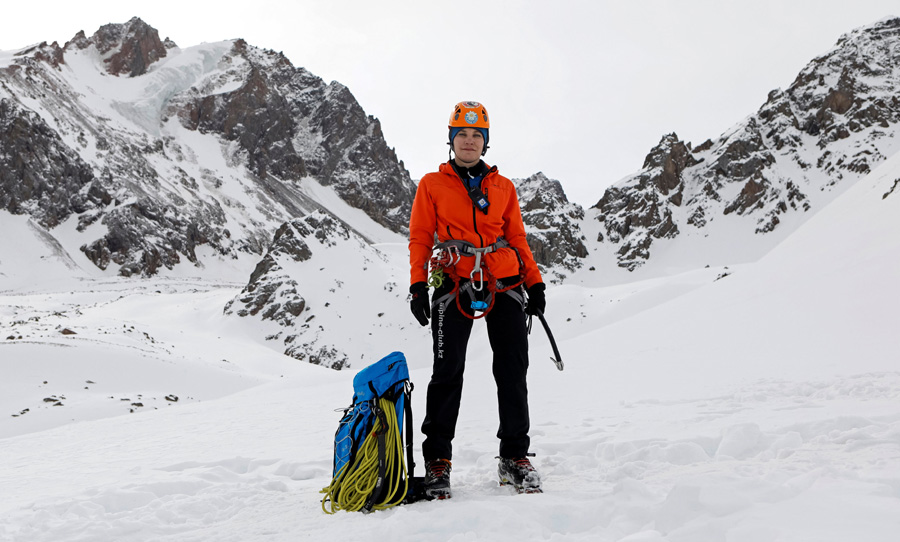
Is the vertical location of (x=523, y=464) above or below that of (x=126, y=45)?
below

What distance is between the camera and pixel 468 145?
4.15 meters

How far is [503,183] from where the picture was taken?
4281 mm

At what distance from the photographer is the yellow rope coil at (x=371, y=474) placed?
11.5 feet

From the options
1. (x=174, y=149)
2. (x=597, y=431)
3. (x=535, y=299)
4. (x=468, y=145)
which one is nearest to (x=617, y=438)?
(x=597, y=431)

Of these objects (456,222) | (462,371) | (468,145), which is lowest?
(462,371)

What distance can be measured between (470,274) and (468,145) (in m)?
0.97

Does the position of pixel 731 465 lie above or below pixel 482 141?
below

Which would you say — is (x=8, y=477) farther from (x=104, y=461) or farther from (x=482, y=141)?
(x=482, y=141)

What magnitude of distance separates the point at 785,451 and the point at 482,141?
2891 millimetres

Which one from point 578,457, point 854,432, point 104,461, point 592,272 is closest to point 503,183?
point 578,457

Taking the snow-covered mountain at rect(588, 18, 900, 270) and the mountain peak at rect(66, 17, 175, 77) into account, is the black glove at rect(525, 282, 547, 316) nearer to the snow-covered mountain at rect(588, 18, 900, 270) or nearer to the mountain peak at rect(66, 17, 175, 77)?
the snow-covered mountain at rect(588, 18, 900, 270)

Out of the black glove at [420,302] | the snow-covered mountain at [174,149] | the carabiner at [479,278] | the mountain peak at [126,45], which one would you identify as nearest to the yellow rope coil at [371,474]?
the black glove at [420,302]

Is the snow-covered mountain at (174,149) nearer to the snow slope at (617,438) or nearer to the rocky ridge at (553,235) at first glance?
the rocky ridge at (553,235)

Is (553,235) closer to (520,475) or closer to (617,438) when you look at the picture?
(617,438)
